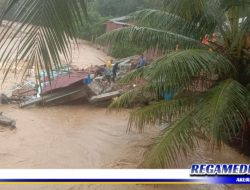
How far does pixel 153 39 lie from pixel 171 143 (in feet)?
7.64

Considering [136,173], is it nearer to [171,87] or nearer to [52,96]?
[171,87]

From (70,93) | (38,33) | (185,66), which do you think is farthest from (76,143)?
(38,33)

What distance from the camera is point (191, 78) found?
6.54 metres

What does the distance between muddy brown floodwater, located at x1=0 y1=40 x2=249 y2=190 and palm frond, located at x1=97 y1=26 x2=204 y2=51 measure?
2.42 m

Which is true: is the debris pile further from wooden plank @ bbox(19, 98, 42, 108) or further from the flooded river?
the flooded river

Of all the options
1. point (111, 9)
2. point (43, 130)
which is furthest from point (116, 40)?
point (111, 9)

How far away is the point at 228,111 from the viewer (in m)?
5.45

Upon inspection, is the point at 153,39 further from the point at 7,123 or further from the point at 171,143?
the point at 7,123

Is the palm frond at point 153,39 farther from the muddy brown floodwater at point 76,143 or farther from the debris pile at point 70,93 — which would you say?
the debris pile at point 70,93

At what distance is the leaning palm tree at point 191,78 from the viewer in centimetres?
561

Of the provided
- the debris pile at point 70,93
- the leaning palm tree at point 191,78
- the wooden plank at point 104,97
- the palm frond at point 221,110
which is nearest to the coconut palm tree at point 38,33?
the leaning palm tree at point 191,78

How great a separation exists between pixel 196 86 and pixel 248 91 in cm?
105

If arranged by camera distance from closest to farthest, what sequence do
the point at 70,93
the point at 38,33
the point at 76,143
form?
the point at 38,33 → the point at 76,143 → the point at 70,93

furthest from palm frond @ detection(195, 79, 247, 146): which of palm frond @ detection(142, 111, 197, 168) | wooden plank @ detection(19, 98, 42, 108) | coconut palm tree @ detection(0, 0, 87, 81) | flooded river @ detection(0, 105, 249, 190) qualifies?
wooden plank @ detection(19, 98, 42, 108)
